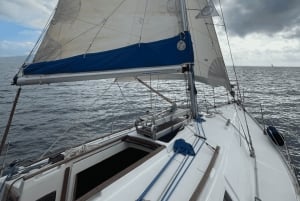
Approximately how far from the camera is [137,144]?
3781 millimetres

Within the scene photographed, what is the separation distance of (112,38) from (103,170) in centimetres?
244

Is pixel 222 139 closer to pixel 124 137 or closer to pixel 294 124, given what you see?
pixel 124 137

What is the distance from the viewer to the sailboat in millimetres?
2572

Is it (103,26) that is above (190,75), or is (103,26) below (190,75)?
above

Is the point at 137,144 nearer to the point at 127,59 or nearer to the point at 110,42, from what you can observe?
the point at 127,59

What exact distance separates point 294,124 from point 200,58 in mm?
11709

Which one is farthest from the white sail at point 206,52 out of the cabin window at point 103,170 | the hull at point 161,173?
the cabin window at point 103,170

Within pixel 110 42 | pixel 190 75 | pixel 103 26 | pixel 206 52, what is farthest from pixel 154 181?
pixel 206 52

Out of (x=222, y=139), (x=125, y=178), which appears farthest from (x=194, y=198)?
(x=222, y=139)

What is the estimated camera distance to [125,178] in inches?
98.4

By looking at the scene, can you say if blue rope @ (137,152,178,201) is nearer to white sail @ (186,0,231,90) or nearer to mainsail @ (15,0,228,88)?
mainsail @ (15,0,228,88)

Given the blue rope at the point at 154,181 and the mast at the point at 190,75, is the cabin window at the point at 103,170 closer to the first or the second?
the blue rope at the point at 154,181

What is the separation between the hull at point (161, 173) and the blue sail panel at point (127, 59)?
1.31 meters

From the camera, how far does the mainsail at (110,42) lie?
3.36m
